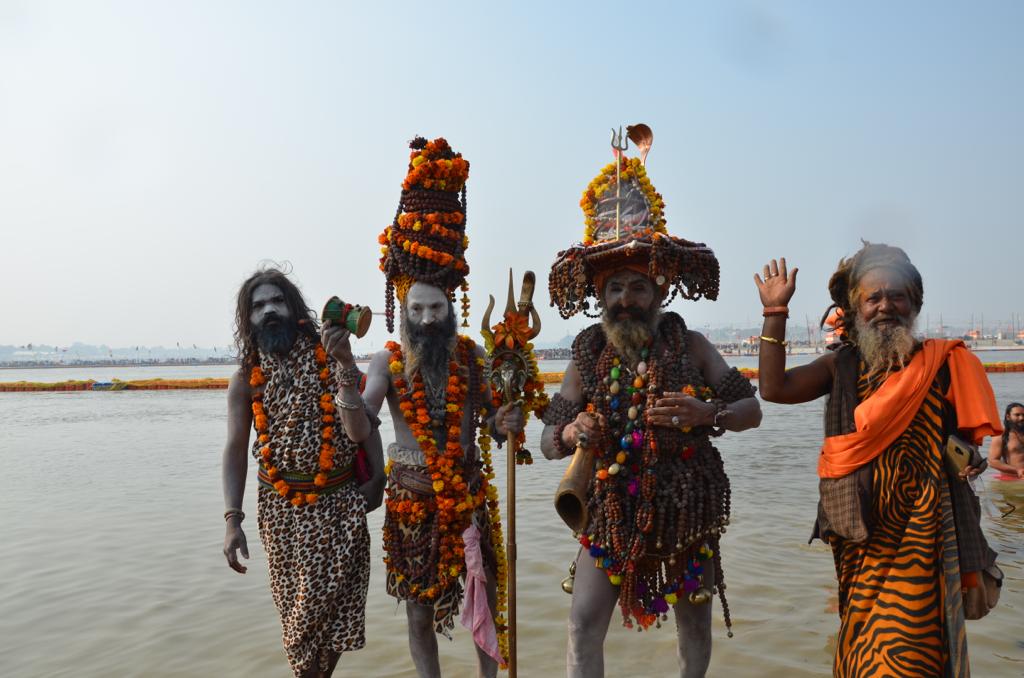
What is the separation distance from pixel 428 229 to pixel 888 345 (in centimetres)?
234

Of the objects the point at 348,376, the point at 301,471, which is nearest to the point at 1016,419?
the point at 348,376

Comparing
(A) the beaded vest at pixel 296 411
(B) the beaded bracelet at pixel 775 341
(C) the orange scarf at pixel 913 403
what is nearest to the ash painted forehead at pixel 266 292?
(A) the beaded vest at pixel 296 411

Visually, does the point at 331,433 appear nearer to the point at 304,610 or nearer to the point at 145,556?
the point at 304,610

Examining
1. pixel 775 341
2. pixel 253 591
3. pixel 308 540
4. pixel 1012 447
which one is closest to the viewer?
pixel 775 341

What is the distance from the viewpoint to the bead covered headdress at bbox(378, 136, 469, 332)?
3.87m

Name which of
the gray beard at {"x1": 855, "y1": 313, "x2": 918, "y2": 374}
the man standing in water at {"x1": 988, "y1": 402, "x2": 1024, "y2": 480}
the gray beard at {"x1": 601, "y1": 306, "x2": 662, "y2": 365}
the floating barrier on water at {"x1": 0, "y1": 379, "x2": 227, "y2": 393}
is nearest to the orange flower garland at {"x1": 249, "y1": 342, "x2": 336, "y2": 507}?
the gray beard at {"x1": 601, "y1": 306, "x2": 662, "y2": 365}

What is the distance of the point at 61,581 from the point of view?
20.9ft

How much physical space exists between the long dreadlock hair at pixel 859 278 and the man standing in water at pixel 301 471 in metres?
2.39

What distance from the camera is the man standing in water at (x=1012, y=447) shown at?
8.88 m

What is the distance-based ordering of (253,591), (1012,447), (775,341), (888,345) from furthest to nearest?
(1012,447), (253,591), (775,341), (888,345)

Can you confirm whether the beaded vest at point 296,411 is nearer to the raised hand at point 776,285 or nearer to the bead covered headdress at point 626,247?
the bead covered headdress at point 626,247

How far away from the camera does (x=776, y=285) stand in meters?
3.19

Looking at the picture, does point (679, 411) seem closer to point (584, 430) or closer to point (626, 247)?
point (584, 430)

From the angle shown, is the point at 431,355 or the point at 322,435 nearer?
the point at 322,435
